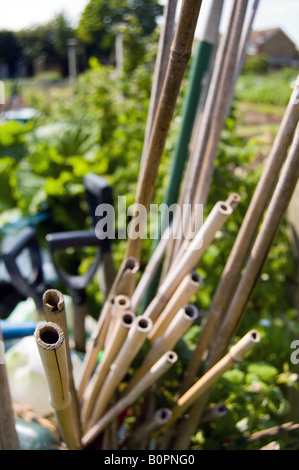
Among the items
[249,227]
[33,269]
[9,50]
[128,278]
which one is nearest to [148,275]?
[128,278]

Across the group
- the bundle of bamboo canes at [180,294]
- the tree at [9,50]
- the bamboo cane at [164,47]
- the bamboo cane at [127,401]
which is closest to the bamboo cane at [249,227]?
the bundle of bamboo canes at [180,294]

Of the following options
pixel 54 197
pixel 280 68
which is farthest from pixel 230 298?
pixel 280 68

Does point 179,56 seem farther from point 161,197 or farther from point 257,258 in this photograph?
point 161,197

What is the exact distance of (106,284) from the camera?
3.66 ft

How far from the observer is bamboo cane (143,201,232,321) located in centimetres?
58

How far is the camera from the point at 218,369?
568 mm

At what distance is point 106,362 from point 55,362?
8.3 inches

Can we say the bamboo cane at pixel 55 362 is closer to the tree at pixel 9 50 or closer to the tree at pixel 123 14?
the tree at pixel 123 14

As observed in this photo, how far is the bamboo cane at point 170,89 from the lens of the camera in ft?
1.45

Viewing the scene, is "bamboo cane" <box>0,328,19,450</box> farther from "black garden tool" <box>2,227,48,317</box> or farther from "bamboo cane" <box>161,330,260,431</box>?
"black garden tool" <box>2,227,48,317</box>

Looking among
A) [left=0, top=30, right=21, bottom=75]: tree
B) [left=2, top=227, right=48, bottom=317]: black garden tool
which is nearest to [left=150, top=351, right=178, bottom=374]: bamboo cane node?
[left=2, top=227, right=48, bottom=317]: black garden tool

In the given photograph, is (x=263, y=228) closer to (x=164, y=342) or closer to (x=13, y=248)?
(x=164, y=342)

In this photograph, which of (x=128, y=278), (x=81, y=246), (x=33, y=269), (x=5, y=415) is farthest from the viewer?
(x=33, y=269)

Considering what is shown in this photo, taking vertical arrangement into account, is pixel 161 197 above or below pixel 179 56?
below
